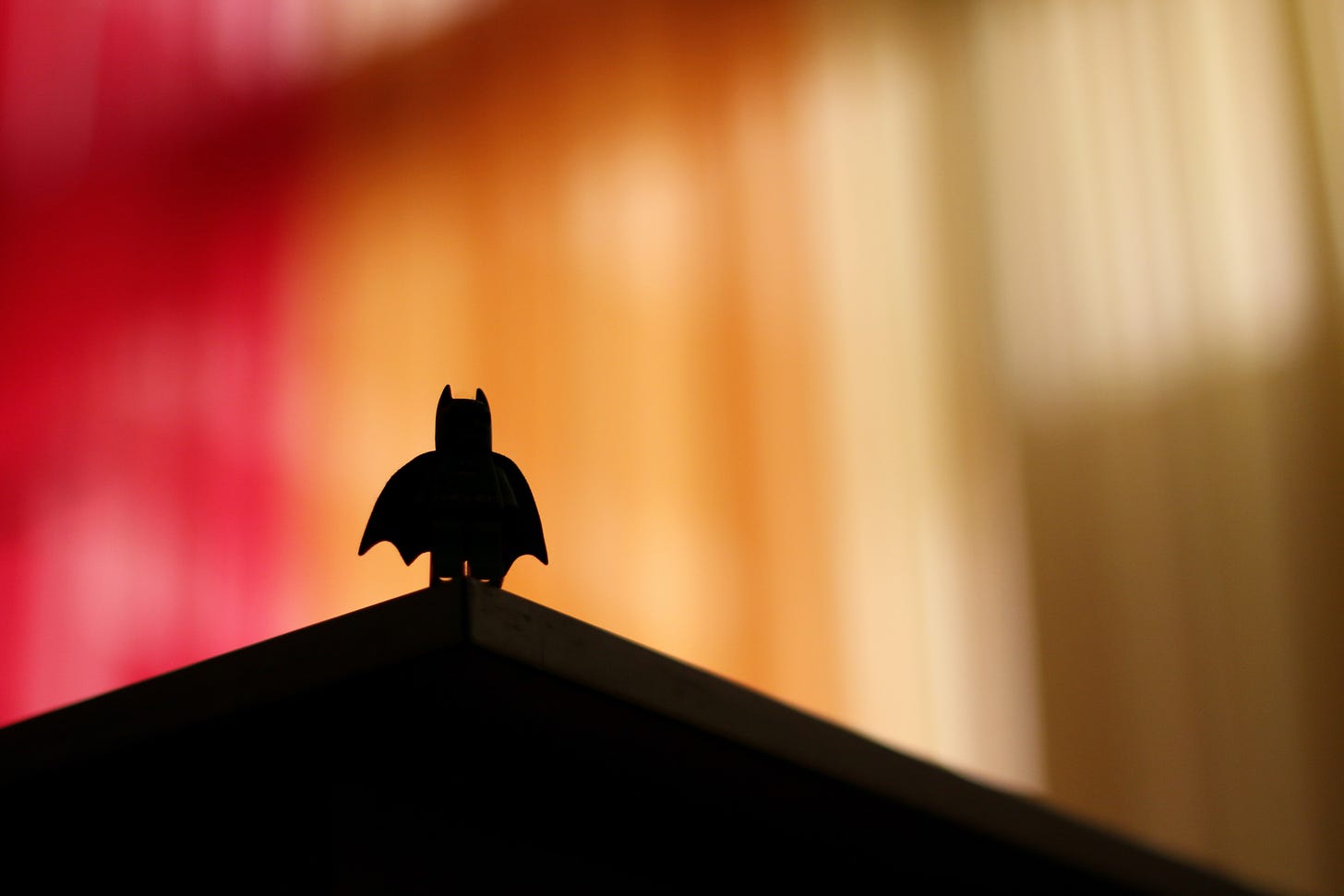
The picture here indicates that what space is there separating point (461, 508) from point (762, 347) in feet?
5.70

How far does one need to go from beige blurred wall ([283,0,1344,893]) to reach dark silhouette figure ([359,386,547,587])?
1.34 m

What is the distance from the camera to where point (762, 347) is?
2600 millimetres

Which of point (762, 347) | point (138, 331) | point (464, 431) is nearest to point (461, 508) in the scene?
point (464, 431)

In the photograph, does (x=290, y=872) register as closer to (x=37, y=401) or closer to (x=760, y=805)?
(x=760, y=805)

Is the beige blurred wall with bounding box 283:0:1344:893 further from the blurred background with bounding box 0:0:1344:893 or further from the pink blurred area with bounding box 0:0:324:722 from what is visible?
the pink blurred area with bounding box 0:0:324:722

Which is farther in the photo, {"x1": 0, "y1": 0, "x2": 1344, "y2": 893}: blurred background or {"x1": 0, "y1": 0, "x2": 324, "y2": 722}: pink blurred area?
{"x1": 0, "y1": 0, "x2": 324, "y2": 722}: pink blurred area

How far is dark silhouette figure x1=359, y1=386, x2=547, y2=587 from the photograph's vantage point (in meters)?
0.90

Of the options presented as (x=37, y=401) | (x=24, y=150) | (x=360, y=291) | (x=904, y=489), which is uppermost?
(x=24, y=150)

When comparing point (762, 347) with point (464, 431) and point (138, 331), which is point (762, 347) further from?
point (464, 431)

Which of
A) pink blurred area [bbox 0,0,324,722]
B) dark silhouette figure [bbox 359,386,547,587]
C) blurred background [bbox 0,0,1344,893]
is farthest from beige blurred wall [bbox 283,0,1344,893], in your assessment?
dark silhouette figure [bbox 359,386,547,587]

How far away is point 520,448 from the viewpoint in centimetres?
259

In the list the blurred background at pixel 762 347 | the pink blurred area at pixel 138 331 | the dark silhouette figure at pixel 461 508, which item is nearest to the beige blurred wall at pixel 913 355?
the blurred background at pixel 762 347

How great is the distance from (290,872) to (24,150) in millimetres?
2626

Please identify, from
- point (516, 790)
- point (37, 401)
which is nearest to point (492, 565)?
point (516, 790)
